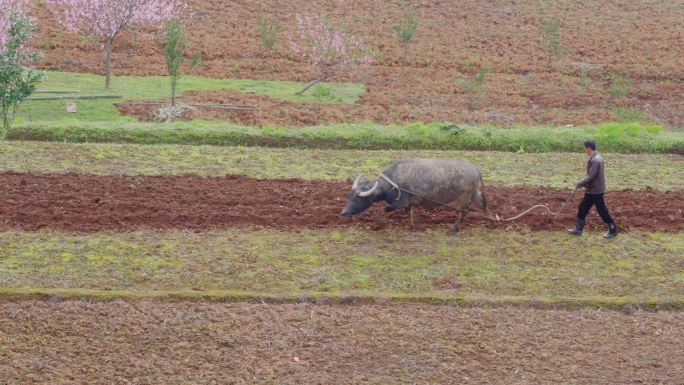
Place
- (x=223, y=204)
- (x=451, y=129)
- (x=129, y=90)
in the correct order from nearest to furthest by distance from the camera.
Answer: (x=223, y=204) → (x=451, y=129) → (x=129, y=90)

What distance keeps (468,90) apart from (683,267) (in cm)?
1632

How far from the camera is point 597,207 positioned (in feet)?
47.8

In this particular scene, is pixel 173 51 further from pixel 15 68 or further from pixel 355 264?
pixel 355 264

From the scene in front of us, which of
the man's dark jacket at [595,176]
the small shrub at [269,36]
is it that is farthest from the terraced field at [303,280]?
the small shrub at [269,36]

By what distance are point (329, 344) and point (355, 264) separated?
9.33ft

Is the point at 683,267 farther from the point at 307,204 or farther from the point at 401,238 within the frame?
the point at 307,204

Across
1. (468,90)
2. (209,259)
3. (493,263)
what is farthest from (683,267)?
(468,90)

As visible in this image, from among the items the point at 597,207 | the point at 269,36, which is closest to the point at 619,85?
the point at 269,36

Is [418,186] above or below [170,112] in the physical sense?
above

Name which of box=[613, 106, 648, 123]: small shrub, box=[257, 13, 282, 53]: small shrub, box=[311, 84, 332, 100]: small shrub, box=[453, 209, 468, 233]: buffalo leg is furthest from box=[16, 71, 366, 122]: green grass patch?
box=[453, 209, 468, 233]: buffalo leg

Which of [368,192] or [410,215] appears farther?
[410,215]

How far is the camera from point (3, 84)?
17.9 meters

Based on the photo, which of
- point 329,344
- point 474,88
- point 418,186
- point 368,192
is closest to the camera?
point 329,344

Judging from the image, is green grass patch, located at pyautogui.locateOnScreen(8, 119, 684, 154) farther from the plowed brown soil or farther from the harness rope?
the harness rope
